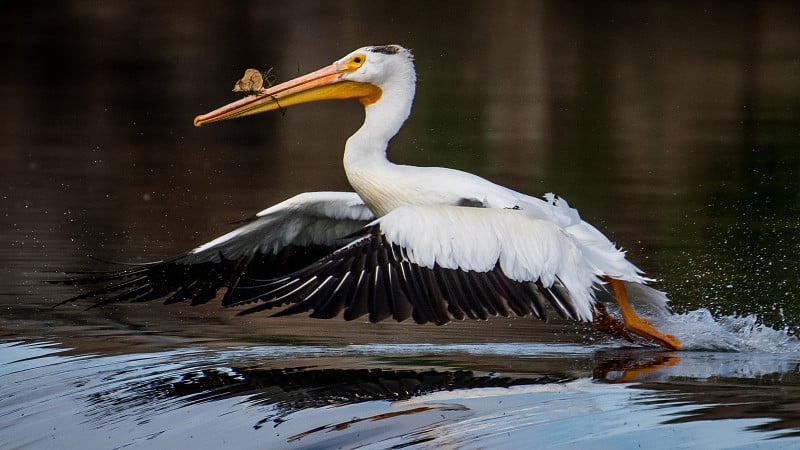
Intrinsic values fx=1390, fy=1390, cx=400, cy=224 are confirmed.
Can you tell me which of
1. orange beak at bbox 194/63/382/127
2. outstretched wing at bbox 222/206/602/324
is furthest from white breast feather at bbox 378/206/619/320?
orange beak at bbox 194/63/382/127

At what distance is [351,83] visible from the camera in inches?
284

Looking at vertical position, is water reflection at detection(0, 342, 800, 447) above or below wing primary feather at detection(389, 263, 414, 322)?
below

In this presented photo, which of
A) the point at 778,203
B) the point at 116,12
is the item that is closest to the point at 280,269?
the point at 778,203

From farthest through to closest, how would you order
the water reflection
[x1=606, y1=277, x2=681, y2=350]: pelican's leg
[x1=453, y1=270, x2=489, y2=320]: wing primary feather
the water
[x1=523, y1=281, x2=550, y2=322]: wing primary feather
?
1. [x1=606, y1=277, x2=681, y2=350]: pelican's leg
2. [x1=523, y1=281, x2=550, y2=322]: wing primary feather
3. [x1=453, y1=270, x2=489, y2=320]: wing primary feather
4. the water
5. the water reflection

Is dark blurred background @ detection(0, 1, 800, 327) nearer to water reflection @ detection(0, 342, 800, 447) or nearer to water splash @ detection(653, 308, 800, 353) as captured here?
water splash @ detection(653, 308, 800, 353)

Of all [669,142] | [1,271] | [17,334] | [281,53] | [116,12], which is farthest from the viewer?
[116,12]

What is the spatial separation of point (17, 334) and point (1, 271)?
5.76 ft

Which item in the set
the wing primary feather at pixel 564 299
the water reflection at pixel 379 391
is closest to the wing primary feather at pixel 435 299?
the water reflection at pixel 379 391

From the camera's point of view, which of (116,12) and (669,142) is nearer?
(669,142)

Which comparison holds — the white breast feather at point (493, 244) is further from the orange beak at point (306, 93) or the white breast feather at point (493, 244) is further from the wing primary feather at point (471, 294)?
the orange beak at point (306, 93)

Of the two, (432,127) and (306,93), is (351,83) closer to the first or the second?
(306,93)

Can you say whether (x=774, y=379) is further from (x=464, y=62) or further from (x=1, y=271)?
(x=464, y=62)

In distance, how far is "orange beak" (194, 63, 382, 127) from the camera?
23.7 ft

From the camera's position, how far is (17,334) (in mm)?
7004
